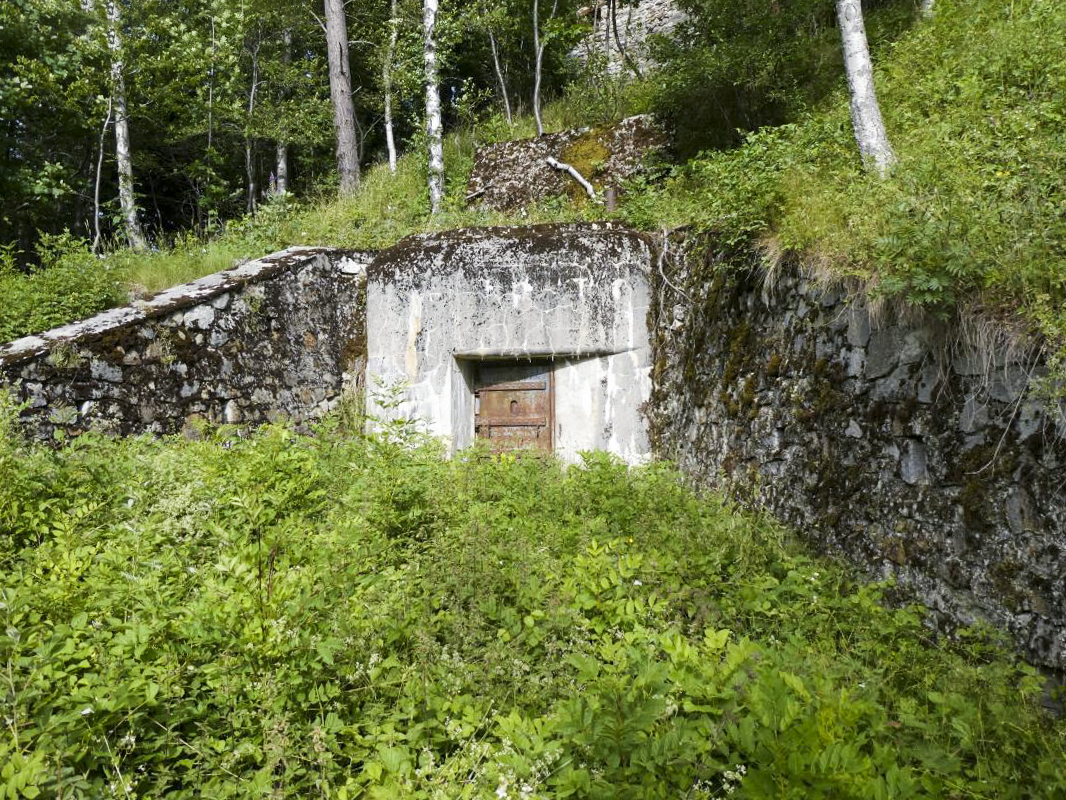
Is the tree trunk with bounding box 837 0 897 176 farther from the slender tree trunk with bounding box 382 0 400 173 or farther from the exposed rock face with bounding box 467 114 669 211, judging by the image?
the slender tree trunk with bounding box 382 0 400 173

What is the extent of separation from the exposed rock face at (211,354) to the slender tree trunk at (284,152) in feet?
20.9

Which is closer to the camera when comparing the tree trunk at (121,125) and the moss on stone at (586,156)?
the moss on stone at (586,156)

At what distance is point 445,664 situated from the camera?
2.45 metres

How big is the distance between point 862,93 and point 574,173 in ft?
15.1

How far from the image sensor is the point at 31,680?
1.83m

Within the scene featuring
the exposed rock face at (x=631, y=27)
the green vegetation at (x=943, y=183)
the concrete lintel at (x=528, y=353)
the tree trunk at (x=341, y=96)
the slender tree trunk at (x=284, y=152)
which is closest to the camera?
the green vegetation at (x=943, y=183)

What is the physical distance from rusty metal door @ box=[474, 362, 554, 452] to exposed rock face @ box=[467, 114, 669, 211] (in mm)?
3242

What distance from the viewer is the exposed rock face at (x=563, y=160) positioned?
8.70 m

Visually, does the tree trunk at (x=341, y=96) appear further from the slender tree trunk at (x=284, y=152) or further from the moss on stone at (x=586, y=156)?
the moss on stone at (x=586, y=156)

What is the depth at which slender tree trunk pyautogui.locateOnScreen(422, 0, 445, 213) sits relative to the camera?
9945 mm

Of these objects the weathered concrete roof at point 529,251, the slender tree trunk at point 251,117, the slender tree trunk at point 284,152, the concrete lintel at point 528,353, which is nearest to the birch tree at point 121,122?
the slender tree trunk at point 251,117

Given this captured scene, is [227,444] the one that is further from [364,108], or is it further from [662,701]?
[364,108]

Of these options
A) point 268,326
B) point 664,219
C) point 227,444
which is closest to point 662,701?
point 227,444

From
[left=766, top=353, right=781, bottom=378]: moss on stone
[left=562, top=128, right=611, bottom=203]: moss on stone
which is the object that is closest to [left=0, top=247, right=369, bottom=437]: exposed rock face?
[left=562, top=128, right=611, bottom=203]: moss on stone
